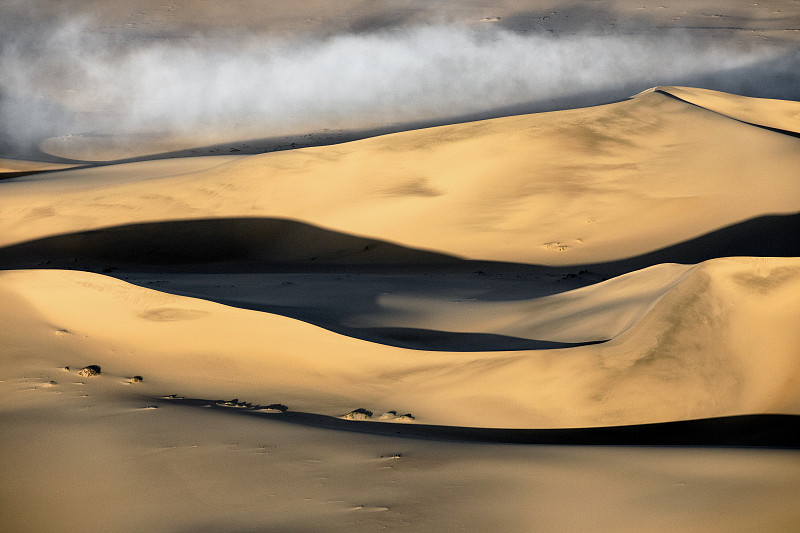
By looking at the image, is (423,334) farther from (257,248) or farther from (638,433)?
(257,248)

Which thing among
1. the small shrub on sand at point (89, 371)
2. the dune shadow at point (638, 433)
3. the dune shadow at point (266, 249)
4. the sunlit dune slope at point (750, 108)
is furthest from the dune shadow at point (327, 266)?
the sunlit dune slope at point (750, 108)

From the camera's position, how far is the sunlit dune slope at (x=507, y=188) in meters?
7.75

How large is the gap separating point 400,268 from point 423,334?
2691 mm

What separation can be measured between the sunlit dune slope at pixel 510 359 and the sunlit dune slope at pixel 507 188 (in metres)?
2.55

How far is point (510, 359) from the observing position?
13.8ft

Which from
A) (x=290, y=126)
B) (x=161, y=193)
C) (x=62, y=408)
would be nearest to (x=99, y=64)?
(x=290, y=126)

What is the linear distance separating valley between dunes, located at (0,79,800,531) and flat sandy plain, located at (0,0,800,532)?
22 millimetres

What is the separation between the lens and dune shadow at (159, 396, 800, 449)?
3541mm

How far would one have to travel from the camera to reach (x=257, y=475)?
10.9ft

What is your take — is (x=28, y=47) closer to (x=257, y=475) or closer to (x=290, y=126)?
(x=290, y=126)

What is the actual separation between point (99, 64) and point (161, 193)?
23.6ft

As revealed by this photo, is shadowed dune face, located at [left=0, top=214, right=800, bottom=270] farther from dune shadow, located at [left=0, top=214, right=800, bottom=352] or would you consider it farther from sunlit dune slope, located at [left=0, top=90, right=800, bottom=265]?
sunlit dune slope, located at [left=0, top=90, right=800, bottom=265]

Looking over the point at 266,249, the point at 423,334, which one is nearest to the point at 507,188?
the point at 266,249

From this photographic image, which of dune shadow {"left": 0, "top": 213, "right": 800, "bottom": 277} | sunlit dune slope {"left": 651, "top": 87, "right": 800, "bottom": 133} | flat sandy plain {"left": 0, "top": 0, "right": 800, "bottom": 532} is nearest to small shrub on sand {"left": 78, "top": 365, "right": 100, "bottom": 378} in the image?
flat sandy plain {"left": 0, "top": 0, "right": 800, "bottom": 532}
